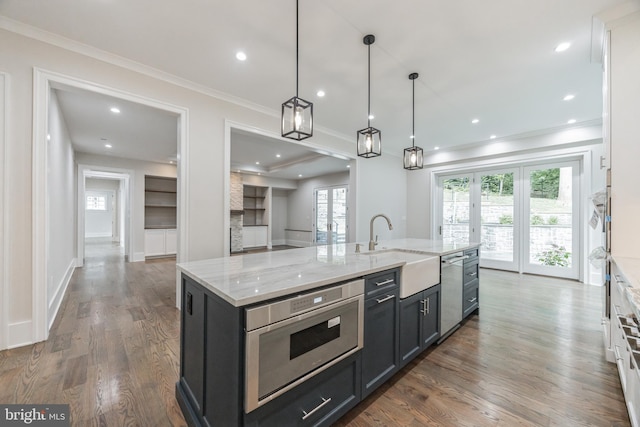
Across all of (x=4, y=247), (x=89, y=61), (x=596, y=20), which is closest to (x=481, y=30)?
(x=596, y=20)

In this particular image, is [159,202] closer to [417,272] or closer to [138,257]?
[138,257]

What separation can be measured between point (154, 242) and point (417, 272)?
23.7 feet

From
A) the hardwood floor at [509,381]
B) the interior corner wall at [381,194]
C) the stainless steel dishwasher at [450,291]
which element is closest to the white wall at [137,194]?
the interior corner wall at [381,194]

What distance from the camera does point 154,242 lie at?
7.08 meters

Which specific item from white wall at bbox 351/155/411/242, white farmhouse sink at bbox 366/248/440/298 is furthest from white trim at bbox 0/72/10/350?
white wall at bbox 351/155/411/242

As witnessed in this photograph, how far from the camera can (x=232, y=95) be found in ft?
11.5

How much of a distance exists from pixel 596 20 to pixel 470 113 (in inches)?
80.1

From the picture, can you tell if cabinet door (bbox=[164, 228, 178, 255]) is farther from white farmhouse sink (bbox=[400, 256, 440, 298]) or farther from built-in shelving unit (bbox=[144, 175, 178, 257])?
white farmhouse sink (bbox=[400, 256, 440, 298])

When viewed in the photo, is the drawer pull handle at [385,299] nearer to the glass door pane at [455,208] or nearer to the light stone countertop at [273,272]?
the light stone countertop at [273,272]

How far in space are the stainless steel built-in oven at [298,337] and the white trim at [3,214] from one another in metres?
2.61

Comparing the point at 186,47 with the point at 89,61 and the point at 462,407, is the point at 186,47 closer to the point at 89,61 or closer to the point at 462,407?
the point at 89,61

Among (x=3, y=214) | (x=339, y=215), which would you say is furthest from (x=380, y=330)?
(x=339, y=215)

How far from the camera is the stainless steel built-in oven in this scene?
1124 mm

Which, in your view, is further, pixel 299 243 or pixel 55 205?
pixel 299 243
